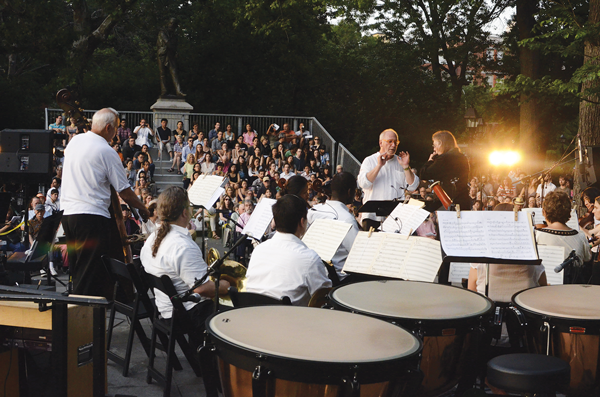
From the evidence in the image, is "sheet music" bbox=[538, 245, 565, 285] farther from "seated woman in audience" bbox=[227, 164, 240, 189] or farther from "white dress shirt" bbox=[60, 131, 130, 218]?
"seated woman in audience" bbox=[227, 164, 240, 189]

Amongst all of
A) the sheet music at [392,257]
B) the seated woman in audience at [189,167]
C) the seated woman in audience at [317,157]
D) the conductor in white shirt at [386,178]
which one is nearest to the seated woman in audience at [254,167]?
the seated woman in audience at [189,167]

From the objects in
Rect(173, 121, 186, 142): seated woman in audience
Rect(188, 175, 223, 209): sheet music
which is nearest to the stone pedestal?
Rect(173, 121, 186, 142): seated woman in audience

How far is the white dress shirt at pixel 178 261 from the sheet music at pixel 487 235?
160 cm

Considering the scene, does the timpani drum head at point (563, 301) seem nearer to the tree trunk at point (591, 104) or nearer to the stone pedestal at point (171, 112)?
the tree trunk at point (591, 104)

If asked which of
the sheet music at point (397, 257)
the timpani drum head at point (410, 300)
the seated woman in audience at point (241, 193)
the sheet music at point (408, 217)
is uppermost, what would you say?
the sheet music at point (408, 217)

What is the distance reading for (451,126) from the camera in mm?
27844

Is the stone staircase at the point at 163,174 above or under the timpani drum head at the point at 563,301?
under

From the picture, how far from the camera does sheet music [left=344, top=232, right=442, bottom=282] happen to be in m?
3.84

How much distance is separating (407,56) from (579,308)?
2491 cm

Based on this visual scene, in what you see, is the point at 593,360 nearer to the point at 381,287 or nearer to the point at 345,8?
the point at 381,287

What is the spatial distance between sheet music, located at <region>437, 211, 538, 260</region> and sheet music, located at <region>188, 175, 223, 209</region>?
8.78 ft

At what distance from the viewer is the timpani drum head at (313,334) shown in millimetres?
2338

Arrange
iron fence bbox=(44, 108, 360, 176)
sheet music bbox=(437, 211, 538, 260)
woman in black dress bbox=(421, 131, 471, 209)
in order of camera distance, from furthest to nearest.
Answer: iron fence bbox=(44, 108, 360, 176), woman in black dress bbox=(421, 131, 471, 209), sheet music bbox=(437, 211, 538, 260)

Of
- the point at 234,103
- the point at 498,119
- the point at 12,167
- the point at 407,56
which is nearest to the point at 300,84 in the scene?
the point at 234,103
